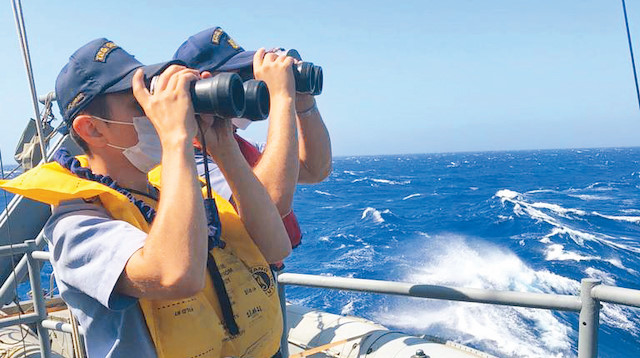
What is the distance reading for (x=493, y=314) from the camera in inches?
375

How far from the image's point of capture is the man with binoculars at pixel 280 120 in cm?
155

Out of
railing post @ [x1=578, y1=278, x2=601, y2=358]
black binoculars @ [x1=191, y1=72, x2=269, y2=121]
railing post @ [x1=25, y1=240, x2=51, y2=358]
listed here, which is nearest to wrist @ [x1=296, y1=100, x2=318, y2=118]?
black binoculars @ [x1=191, y1=72, x2=269, y2=121]

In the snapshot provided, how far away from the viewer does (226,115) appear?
120cm

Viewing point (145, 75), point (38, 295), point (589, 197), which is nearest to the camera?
point (145, 75)

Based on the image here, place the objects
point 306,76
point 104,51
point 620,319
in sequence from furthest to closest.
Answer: point 620,319 < point 306,76 < point 104,51

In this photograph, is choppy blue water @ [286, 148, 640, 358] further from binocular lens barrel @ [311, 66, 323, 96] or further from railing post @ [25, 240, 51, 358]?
binocular lens barrel @ [311, 66, 323, 96]

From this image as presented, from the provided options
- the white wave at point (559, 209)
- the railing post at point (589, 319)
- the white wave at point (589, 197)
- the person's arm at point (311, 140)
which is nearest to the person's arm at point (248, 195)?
the person's arm at point (311, 140)

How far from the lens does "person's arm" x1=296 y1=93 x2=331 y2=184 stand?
1.93 metres

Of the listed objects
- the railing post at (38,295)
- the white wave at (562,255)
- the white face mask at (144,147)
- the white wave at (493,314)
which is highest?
the white face mask at (144,147)

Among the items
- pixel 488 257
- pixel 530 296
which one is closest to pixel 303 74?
pixel 530 296

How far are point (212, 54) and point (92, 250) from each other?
87cm

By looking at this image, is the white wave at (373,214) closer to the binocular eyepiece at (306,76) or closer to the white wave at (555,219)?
the white wave at (555,219)

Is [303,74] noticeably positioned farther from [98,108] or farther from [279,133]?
[98,108]

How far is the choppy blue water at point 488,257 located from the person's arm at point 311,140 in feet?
24.1
